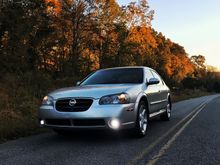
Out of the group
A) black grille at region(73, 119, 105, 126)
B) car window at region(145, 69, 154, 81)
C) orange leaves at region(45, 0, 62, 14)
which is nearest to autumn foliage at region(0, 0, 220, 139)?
orange leaves at region(45, 0, 62, 14)

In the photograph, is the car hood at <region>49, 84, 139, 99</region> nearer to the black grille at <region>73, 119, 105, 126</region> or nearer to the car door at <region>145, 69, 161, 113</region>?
the black grille at <region>73, 119, 105, 126</region>

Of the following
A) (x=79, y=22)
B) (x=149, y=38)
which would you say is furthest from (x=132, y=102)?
(x=149, y=38)

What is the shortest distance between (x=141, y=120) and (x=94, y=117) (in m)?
1.42

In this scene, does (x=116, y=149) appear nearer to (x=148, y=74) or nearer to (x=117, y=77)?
(x=117, y=77)

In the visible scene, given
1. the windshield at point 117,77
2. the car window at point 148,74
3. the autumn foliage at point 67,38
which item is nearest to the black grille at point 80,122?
the windshield at point 117,77

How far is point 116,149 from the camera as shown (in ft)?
22.2

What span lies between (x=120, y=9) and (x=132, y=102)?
96.2ft

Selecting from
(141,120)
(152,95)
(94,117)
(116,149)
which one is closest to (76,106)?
(94,117)

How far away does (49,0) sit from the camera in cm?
3259

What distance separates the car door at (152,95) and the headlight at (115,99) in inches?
51.8

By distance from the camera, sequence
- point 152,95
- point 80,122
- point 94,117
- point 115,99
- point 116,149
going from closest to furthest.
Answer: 1. point 116,149
2. point 94,117
3. point 80,122
4. point 115,99
5. point 152,95

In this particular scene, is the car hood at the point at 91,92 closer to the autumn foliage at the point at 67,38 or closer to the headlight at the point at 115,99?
the headlight at the point at 115,99

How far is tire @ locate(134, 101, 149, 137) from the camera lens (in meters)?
7.77

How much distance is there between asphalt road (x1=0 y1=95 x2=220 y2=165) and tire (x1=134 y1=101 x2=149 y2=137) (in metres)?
0.16
